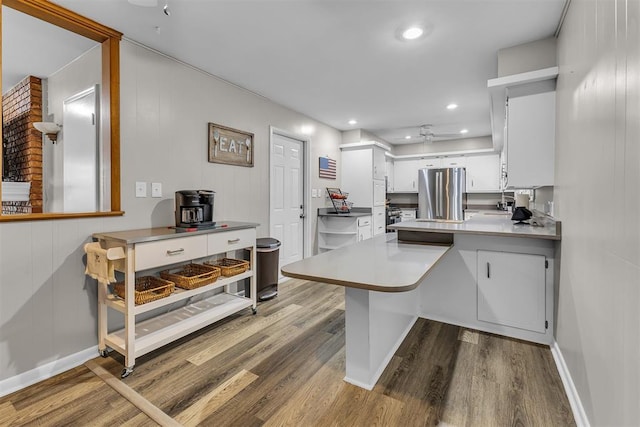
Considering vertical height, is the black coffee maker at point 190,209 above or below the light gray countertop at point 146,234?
above

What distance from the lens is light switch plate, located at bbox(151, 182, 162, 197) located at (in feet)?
8.19

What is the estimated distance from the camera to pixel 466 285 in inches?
101

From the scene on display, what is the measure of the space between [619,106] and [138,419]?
2.56 meters

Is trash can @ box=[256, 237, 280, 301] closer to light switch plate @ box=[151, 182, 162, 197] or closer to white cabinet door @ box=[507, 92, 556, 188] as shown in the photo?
light switch plate @ box=[151, 182, 162, 197]

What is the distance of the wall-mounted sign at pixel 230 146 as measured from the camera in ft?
9.84

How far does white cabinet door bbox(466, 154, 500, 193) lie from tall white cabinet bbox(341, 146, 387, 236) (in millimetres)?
1964

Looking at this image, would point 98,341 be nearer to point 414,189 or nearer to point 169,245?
point 169,245

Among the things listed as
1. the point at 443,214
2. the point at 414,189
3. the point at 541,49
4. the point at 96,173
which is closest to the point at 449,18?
the point at 541,49

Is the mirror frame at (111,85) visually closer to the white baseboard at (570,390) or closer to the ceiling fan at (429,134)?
the white baseboard at (570,390)

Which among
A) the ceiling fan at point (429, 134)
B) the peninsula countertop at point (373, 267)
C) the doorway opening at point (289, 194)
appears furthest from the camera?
the ceiling fan at point (429, 134)

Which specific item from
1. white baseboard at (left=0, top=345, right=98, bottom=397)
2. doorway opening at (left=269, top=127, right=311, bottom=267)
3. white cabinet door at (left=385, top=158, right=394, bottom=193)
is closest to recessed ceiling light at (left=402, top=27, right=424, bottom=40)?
doorway opening at (left=269, top=127, right=311, bottom=267)

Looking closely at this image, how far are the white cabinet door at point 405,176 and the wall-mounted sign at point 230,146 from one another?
422 centimetres

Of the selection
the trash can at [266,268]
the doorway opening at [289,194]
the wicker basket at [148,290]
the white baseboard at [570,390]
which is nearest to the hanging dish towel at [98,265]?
the wicker basket at [148,290]

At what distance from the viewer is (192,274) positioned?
265cm
